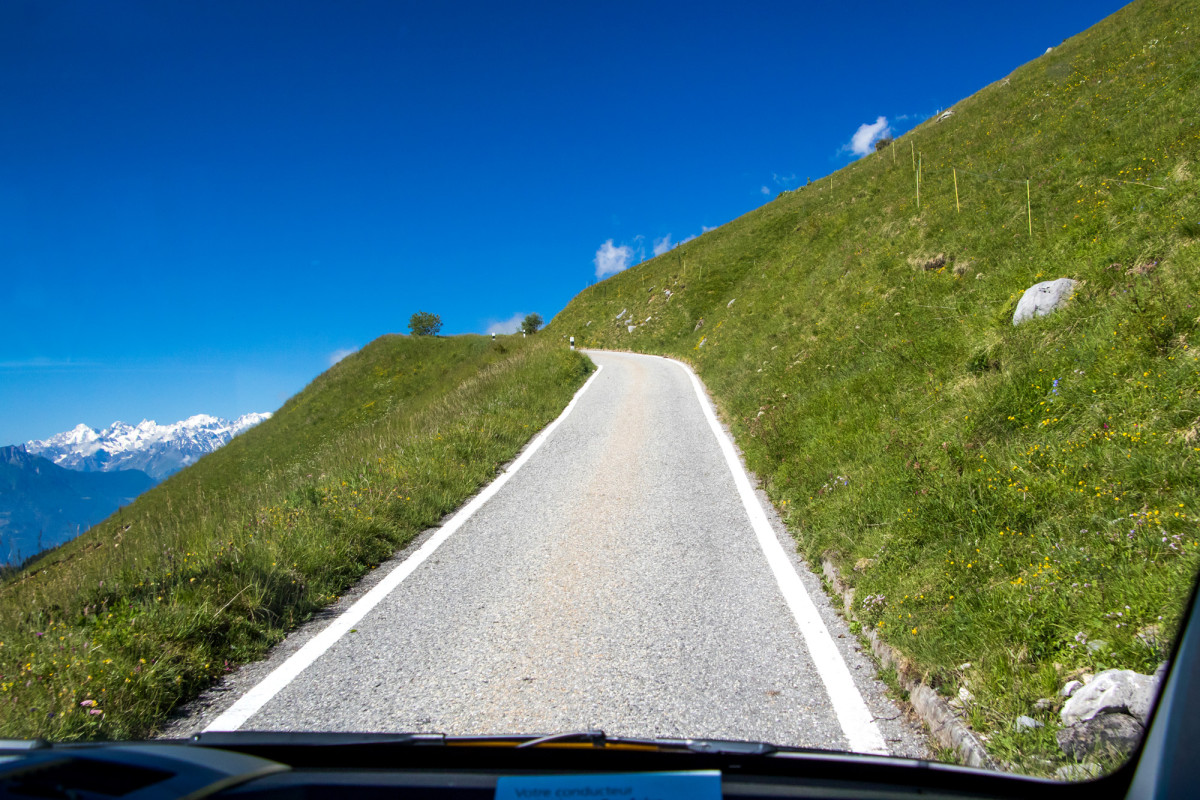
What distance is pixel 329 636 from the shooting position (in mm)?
4172

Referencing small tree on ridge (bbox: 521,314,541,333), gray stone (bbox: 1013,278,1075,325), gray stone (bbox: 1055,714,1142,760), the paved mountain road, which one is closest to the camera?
gray stone (bbox: 1055,714,1142,760)

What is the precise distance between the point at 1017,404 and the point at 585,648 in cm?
493

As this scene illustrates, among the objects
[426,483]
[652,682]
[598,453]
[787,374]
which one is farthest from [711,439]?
[652,682]

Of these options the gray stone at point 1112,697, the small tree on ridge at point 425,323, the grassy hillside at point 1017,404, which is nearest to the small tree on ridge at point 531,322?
the small tree on ridge at point 425,323

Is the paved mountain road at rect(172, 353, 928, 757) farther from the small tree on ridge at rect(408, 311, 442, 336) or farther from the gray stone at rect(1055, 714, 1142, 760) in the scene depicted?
the small tree on ridge at rect(408, 311, 442, 336)

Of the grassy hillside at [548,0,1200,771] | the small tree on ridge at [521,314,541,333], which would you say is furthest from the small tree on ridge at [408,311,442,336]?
the grassy hillside at [548,0,1200,771]

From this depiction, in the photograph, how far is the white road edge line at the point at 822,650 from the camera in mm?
2969

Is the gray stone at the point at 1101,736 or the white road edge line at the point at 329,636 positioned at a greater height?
A: the white road edge line at the point at 329,636

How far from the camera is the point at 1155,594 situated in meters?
2.88

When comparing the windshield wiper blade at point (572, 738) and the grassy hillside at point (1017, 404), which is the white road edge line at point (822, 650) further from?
the windshield wiper blade at point (572, 738)

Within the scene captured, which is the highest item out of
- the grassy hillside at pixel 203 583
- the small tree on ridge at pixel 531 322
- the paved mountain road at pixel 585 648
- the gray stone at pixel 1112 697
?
the small tree on ridge at pixel 531 322

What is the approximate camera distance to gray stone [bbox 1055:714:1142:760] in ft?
7.46

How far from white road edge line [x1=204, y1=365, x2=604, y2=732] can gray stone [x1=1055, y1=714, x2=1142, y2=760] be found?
12.9 ft

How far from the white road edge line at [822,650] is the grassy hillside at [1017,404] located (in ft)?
1.07
